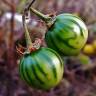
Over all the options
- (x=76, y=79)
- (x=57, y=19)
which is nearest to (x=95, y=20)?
(x=76, y=79)

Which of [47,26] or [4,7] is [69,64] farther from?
[47,26]

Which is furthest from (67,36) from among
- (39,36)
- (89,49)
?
(89,49)

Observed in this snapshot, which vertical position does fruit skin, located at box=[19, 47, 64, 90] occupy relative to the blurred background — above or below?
below

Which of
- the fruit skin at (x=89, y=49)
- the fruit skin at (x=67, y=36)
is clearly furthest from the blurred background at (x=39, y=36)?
the fruit skin at (x=67, y=36)

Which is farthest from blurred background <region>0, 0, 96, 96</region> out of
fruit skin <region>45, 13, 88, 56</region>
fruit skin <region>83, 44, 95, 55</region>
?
fruit skin <region>45, 13, 88, 56</region>

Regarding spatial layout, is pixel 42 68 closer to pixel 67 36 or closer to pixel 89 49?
pixel 67 36

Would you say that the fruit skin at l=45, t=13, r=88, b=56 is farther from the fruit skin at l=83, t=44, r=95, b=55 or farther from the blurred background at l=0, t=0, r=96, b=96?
the fruit skin at l=83, t=44, r=95, b=55

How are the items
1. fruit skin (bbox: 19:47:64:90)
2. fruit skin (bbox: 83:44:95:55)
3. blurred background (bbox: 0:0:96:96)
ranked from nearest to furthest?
fruit skin (bbox: 19:47:64:90), blurred background (bbox: 0:0:96:96), fruit skin (bbox: 83:44:95:55)
